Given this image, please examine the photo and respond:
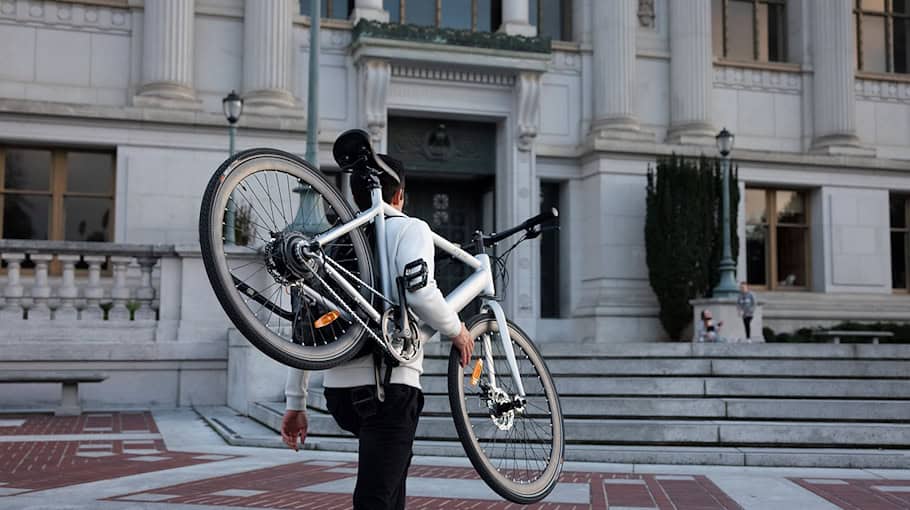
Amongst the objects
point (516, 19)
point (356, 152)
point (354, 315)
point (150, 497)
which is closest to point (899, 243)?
point (516, 19)

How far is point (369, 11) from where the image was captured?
67.3ft

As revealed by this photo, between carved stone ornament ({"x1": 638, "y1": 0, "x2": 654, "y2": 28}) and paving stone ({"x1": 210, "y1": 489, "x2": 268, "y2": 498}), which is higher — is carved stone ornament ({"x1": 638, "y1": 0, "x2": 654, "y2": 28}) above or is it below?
above

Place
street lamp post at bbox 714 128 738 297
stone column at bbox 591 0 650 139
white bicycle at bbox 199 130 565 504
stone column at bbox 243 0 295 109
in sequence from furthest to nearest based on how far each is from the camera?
stone column at bbox 591 0 650 139, stone column at bbox 243 0 295 109, street lamp post at bbox 714 128 738 297, white bicycle at bbox 199 130 565 504

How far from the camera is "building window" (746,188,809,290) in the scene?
23.3 metres

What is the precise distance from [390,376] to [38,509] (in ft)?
10.7

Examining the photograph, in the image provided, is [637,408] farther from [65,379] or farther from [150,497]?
[65,379]

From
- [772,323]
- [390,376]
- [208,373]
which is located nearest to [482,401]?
[390,376]

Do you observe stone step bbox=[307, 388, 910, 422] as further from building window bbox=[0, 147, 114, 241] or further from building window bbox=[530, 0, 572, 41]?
building window bbox=[530, 0, 572, 41]

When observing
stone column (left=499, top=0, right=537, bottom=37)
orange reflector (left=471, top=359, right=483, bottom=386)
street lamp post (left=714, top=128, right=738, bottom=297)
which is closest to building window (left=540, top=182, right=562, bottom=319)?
stone column (left=499, top=0, right=537, bottom=37)

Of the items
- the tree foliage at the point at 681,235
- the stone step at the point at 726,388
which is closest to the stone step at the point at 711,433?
the stone step at the point at 726,388

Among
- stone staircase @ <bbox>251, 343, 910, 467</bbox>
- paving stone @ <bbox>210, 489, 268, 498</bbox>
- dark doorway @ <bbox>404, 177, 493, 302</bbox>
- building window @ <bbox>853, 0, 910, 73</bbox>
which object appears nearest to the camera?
paving stone @ <bbox>210, 489, 268, 498</bbox>

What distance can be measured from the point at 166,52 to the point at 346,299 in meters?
16.6

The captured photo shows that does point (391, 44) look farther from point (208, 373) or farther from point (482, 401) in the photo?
point (482, 401)

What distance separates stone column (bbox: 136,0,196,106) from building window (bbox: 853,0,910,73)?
55.1 feet
